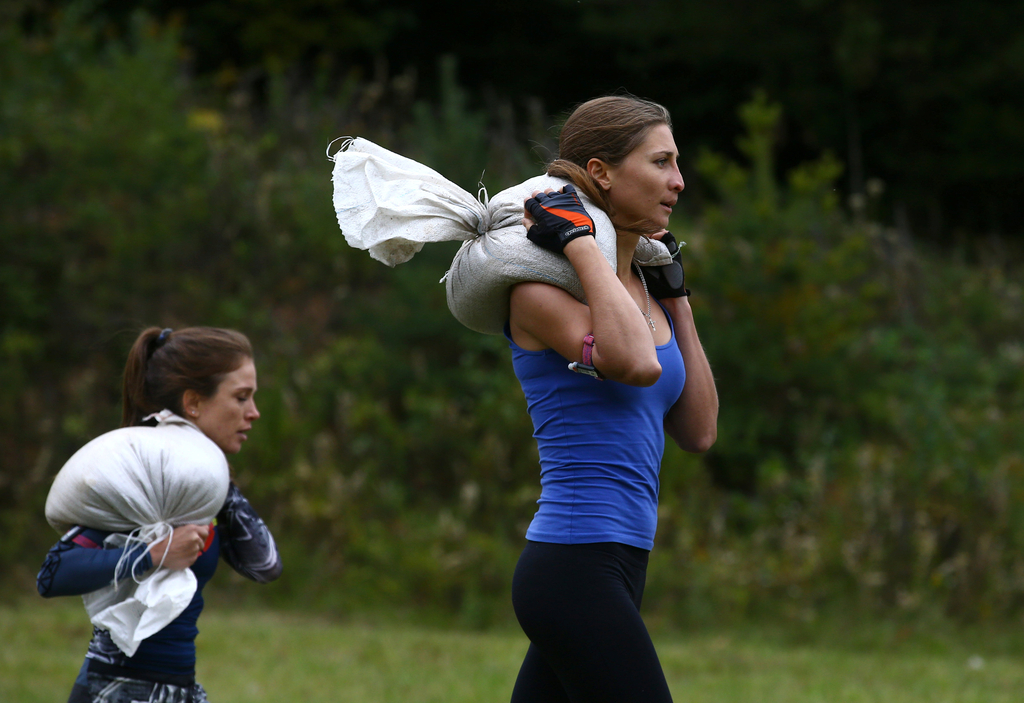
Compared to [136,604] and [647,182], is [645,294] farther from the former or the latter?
[136,604]

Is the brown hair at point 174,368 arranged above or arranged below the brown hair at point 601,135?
below

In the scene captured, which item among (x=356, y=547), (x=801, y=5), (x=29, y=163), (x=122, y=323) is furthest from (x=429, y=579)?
(x=801, y=5)

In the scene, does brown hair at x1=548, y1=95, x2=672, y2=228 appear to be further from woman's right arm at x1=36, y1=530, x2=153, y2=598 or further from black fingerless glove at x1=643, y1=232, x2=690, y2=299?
woman's right arm at x1=36, y1=530, x2=153, y2=598

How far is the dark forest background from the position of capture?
6980 mm

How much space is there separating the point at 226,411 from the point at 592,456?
1143 millimetres

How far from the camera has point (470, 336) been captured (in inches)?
340

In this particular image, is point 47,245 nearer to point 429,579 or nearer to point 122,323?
point 122,323

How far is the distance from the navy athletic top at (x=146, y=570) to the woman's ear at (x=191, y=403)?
241 mm

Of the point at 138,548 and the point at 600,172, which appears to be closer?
the point at 600,172

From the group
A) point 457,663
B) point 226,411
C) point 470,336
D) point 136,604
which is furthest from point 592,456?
point 470,336

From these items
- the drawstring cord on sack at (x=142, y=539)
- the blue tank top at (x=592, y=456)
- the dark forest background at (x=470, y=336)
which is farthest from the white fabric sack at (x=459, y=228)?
the dark forest background at (x=470, y=336)

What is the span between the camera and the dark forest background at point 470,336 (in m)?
6.98

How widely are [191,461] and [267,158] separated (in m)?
8.97

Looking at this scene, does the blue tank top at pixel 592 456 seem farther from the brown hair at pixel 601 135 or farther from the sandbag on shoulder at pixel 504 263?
the brown hair at pixel 601 135
